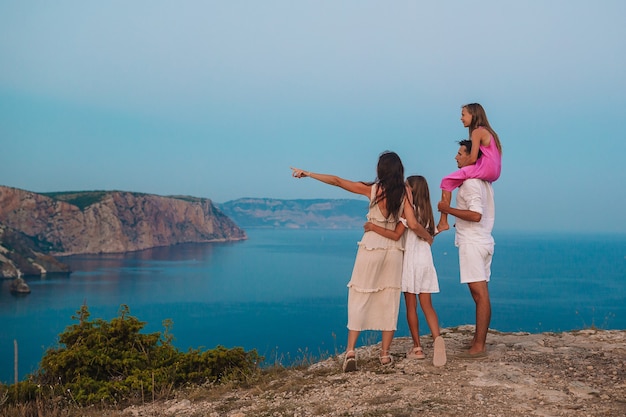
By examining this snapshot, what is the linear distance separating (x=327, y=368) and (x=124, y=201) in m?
173

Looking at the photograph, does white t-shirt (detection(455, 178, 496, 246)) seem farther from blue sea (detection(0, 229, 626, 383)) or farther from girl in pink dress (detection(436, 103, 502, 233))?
blue sea (detection(0, 229, 626, 383))

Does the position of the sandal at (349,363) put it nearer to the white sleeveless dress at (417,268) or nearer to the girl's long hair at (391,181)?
the white sleeveless dress at (417,268)

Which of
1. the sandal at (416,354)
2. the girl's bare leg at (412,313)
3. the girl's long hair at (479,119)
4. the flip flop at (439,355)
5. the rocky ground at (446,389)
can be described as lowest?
the rocky ground at (446,389)

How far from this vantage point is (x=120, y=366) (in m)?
7.62

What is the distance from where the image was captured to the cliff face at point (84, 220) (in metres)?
148

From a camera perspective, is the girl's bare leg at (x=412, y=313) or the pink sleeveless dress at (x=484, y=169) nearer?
the pink sleeveless dress at (x=484, y=169)

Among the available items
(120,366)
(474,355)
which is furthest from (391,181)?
(120,366)

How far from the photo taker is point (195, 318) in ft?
273

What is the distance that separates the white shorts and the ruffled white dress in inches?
25.7

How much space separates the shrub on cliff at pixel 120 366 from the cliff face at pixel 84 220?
469 feet

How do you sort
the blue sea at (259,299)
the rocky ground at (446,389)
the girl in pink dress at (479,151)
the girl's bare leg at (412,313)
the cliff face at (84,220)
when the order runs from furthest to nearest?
the cliff face at (84,220), the blue sea at (259,299), the girl's bare leg at (412,313), the girl in pink dress at (479,151), the rocky ground at (446,389)

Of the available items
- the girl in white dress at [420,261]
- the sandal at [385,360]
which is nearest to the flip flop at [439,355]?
the girl in white dress at [420,261]

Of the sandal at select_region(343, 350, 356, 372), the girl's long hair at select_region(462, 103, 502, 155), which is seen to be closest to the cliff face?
the sandal at select_region(343, 350, 356, 372)

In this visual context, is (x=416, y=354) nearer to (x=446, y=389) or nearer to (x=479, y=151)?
(x=446, y=389)
